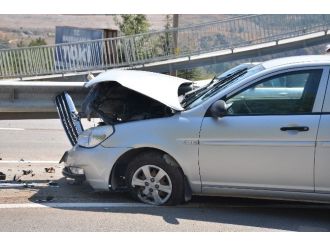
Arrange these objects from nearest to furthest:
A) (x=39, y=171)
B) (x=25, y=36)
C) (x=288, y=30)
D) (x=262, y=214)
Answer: (x=262, y=214)
(x=39, y=171)
(x=288, y=30)
(x=25, y=36)

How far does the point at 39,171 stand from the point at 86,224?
233 cm

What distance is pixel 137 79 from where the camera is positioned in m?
5.52

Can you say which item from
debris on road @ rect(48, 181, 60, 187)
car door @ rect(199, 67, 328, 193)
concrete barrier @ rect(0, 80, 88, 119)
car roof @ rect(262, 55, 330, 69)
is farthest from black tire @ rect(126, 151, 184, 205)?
concrete barrier @ rect(0, 80, 88, 119)

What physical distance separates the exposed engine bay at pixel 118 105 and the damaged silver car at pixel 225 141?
0.04 m

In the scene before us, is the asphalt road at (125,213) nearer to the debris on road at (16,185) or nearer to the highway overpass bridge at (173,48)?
the debris on road at (16,185)

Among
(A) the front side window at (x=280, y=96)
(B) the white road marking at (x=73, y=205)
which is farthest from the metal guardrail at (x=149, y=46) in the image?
(A) the front side window at (x=280, y=96)

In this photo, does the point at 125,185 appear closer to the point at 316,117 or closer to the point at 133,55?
the point at 316,117

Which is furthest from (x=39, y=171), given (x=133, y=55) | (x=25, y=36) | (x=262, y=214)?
(x=25, y=36)

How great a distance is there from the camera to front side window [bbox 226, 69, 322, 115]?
4.71 metres

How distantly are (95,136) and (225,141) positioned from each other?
55.8 inches

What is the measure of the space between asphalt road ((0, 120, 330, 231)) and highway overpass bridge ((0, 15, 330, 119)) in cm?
1271

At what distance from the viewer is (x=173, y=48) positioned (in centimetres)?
1881

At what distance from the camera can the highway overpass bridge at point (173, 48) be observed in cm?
1830

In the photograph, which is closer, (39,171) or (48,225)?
(48,225)
